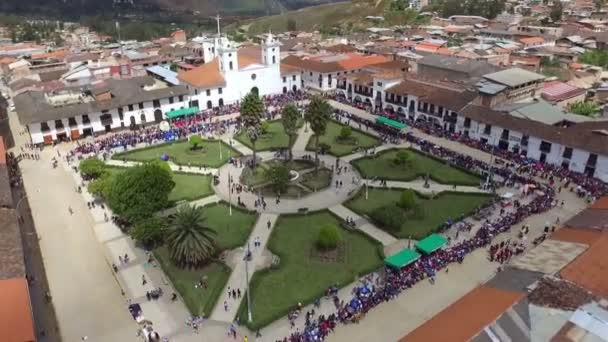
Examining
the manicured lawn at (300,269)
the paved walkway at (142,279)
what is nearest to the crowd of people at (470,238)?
the manicured lawn at (300,269)

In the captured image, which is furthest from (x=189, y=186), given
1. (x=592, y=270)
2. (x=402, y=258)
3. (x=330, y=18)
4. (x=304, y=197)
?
(x=330, y=18)

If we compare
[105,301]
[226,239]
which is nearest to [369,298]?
[226,239]

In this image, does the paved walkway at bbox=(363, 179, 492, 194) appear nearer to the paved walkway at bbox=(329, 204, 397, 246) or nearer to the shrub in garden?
the paved walkway at bbox=(329, 204, 397, 246)

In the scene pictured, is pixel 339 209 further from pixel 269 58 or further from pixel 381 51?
pixel 381 51

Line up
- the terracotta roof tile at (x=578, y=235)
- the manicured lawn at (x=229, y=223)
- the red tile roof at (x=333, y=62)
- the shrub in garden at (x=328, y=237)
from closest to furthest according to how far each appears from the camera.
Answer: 1. the terracotta roof tile at (x=578, y=235)
2. the shrub in garden at (x=328, y=237)
3. the manicured lawn at (x=229, y=223)
4. the red tile roof at (x=333, y=62)

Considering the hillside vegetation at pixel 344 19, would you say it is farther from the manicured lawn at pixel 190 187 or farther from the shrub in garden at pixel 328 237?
the shrub in garden at pixel 328 237

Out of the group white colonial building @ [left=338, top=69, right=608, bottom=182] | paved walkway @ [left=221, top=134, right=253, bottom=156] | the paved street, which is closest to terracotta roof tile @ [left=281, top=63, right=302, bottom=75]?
white colonial building @ [left=338, top=69, right=608, bottom=182]
